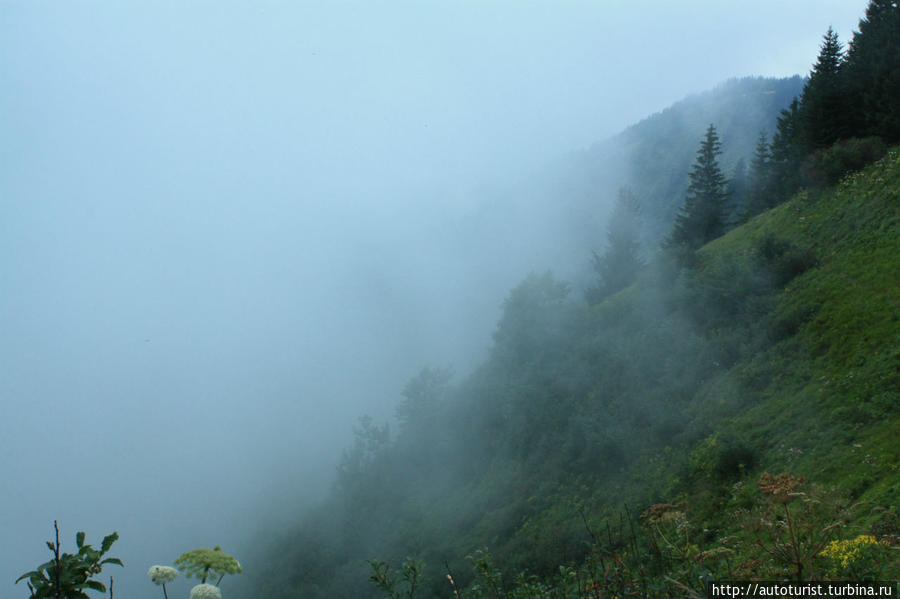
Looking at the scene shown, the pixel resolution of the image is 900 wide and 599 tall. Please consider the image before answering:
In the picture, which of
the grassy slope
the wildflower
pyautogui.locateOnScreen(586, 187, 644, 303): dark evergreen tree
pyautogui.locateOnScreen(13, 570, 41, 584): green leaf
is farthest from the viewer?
pyautogui.locateOnScreen(586, 187, 644, 303): dark evergreen tree

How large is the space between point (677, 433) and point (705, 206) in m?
30.9

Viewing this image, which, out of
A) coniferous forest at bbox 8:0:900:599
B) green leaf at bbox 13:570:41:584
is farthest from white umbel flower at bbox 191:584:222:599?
green leaf at bbox 13:570:41:584

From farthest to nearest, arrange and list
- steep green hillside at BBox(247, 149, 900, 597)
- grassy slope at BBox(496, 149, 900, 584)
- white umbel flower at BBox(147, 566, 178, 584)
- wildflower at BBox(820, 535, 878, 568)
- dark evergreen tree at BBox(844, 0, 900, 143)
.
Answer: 1. dark evergreen tree at BBox(844, 0, 900, 143)
2. steep green hillside at BBox(247, 149, 900, 597)
3. grassy slope at BBox(496, 149, 900, 584)
4. wildflower at BBox(820, 535, 878, 568)
5. white umbel flower at BBox(147, 566, 178, 584)

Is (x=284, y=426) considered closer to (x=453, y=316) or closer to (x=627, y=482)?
(x=453, y=316)

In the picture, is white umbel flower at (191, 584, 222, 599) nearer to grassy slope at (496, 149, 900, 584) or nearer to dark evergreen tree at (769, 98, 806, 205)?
grassy slope at (496, 149, 900, 584)

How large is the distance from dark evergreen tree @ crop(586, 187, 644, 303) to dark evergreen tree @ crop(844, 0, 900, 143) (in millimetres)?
16532

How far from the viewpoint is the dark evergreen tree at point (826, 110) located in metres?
25.6

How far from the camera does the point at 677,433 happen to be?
16953mm

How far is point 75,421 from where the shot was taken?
11619cm

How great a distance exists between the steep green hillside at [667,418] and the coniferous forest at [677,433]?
8cm

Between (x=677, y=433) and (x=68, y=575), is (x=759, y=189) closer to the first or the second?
(x=677, y=433)

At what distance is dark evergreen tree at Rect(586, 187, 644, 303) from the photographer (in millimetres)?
38844

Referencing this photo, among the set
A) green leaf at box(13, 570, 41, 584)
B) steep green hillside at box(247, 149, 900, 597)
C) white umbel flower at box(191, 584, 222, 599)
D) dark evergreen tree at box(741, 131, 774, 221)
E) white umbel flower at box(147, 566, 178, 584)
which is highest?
dark evergreen tree at box(741, 131, 774, 221)

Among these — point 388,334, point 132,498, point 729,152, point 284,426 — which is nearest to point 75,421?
point 132,498
